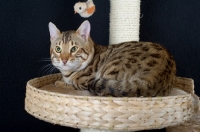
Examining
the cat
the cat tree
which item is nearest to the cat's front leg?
the cat

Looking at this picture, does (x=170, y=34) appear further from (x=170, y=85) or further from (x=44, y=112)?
(x=44, y=112)

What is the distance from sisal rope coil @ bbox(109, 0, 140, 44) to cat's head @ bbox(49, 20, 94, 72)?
268mm

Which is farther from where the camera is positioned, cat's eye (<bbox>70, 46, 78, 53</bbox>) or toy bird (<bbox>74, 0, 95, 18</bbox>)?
toy bird (<bbox>74, 0, 95, 18</bbox>)

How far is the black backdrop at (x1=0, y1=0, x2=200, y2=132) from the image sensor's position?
1.62 meters

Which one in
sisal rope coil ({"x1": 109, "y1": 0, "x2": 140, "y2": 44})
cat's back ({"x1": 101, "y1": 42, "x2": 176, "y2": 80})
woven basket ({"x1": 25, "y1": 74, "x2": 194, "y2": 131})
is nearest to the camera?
woven basket ({"x1": 25, "y1": 74, "x2": 194, "y2": 131})

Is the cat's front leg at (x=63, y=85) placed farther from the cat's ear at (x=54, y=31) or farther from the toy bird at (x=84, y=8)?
the toy bird at (x=84, y=8)

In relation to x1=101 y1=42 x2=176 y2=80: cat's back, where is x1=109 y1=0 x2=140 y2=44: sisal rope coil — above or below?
above

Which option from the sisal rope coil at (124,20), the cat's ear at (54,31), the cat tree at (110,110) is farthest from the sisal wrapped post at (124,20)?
the cat tree at (110,110)

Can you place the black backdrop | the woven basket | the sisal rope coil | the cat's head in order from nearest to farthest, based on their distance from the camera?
the woven basket
the cat's head
the sisal rope coil
the black backdrop

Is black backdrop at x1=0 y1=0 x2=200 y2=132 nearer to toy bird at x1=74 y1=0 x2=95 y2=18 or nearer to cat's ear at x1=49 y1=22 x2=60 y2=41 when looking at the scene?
toy bird at x1=74 y1=0 x2=95 y2=18

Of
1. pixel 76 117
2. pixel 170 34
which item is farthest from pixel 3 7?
pixel 170 34

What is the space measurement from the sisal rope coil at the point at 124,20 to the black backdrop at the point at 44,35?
1.40 feet

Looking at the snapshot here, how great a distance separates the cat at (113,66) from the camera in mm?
942

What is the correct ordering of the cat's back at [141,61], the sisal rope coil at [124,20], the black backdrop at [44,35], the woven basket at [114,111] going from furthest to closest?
the black backdrop at [44,35]
the sisal rope coil at [124,20]
the cat's back at [141,61]
the woven basket at [114,111]
